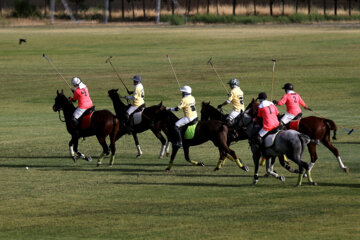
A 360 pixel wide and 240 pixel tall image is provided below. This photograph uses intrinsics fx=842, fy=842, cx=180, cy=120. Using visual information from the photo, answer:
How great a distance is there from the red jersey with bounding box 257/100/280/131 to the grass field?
67.6 inches

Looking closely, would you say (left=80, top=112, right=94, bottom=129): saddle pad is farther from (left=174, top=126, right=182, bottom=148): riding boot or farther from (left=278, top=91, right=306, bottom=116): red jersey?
(left=278, top=91, right=306, bottom=116): red jersey

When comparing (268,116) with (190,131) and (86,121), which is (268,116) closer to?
(190,131)

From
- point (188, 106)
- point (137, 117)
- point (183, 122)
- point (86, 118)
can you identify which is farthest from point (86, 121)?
point (188, 106)

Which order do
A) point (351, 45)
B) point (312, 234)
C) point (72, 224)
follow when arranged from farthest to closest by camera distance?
1. point (351, 45)
2. point (72, 224)
3. point (312, 234)

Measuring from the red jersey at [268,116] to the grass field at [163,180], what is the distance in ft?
5.64

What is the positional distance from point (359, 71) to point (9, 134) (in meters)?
33.7

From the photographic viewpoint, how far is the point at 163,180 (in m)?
25.2

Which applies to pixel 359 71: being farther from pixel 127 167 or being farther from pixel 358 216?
pixel 358 216

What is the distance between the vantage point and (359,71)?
63.2 meters

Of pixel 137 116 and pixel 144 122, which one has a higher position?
pixel 137 116

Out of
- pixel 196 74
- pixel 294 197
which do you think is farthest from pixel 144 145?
pixel 196 74

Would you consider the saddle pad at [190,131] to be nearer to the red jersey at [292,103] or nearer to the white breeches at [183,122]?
the white breeches at [183,122]

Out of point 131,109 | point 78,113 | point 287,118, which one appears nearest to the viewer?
point 287,118

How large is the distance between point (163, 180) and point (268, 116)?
385 cm
